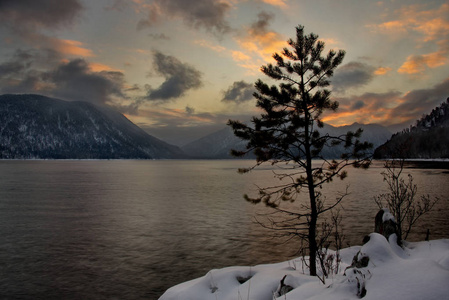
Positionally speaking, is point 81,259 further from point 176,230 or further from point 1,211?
point 1,211

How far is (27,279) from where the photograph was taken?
1340cm

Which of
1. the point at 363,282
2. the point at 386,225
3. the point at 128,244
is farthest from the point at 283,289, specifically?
the point at 128,244

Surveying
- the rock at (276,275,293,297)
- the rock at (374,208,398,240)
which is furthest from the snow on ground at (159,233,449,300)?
the rock at (374,208,398,240)

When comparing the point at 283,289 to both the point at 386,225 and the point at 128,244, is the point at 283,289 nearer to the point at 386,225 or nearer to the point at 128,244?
the point at 386,225

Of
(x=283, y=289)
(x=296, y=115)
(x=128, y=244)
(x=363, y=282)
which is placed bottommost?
(x=128, y=244)

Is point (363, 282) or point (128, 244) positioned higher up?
point (363, 282)

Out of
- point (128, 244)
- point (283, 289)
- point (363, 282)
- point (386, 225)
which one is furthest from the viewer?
point (128, 244)

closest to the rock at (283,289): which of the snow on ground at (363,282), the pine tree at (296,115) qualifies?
the snow on ground at (363,282)

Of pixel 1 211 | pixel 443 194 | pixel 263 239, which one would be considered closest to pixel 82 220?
pixel 1 211

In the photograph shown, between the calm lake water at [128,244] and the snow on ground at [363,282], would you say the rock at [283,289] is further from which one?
the calm lake water at [128,244]

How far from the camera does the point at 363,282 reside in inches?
219

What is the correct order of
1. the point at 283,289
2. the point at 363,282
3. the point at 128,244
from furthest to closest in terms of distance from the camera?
1. the point at 128,244
2. the point at 283,289
3. the point at 363,282

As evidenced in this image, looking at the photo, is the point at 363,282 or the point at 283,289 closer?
the point at 363,282

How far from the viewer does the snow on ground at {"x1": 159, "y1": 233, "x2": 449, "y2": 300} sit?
4.74 m
